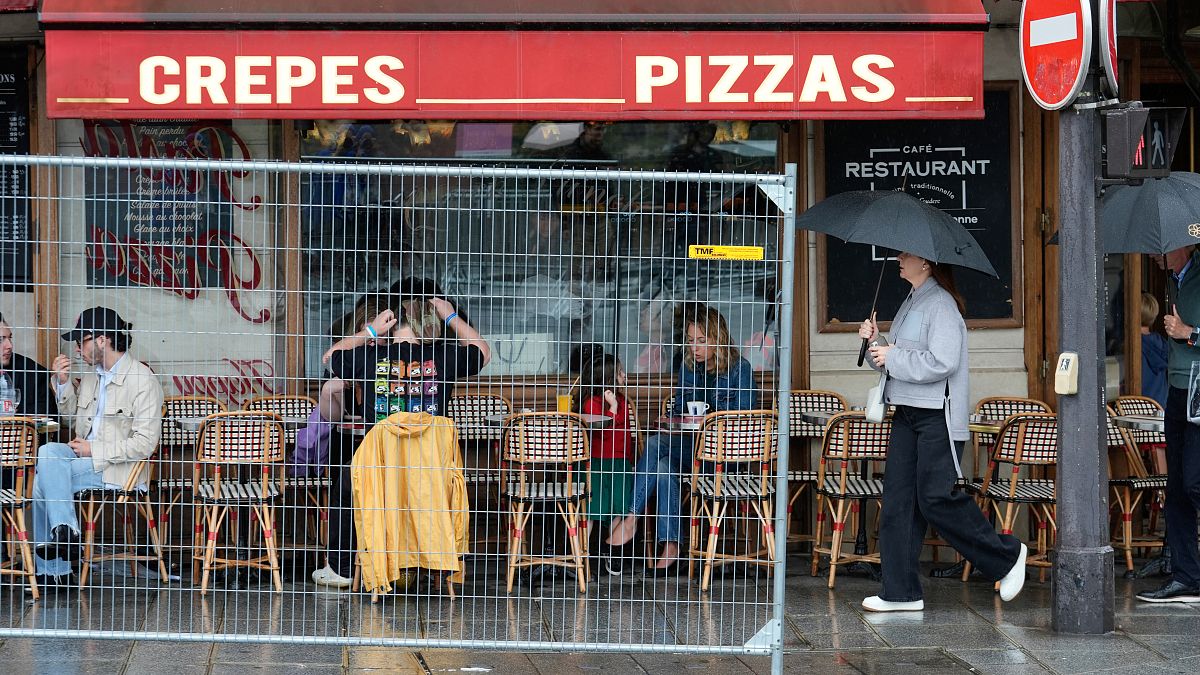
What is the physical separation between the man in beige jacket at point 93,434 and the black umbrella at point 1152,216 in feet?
15.6

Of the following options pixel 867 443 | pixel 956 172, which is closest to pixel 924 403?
pixel 867 443

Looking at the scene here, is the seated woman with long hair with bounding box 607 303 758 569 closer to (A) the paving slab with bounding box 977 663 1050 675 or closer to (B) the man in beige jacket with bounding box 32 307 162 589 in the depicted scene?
(A) the paving slab with bounding box 977 663 1050 675

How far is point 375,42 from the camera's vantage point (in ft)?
24.1

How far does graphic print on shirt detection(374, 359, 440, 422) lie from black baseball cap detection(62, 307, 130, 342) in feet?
4.78

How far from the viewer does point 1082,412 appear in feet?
21.8

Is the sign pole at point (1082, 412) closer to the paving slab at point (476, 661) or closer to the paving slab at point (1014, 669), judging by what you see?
the paving slab at point (1014, 669)

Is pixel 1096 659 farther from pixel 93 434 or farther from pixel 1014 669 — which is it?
pixel 93 434

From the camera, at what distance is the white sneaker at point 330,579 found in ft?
24.0

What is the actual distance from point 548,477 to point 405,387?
1521mm

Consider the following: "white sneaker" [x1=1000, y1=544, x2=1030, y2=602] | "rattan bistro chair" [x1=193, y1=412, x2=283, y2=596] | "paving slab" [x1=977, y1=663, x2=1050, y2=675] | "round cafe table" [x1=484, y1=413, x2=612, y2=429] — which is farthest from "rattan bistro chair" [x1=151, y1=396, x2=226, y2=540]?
"white sneaker" [x1=1000, y1=544, x2=1030, y2=602]

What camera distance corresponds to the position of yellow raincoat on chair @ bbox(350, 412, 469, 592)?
590cm

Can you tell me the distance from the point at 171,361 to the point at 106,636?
2774 millimetres

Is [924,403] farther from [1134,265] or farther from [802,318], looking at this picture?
[1134,265]

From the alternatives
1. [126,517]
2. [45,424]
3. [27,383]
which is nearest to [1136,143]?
[126,517]
